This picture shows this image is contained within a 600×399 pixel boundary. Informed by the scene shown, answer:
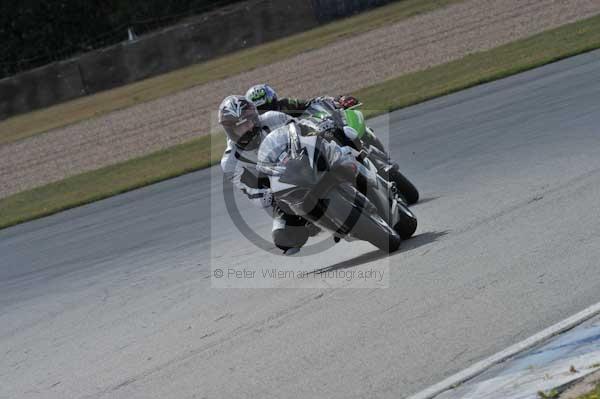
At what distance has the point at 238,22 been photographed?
32.5m

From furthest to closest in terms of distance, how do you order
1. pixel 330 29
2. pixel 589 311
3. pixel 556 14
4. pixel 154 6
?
pixel 154 6
pixel 330 29
pixel 556 14
pixel 589 311

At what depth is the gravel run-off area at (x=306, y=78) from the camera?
849 inches

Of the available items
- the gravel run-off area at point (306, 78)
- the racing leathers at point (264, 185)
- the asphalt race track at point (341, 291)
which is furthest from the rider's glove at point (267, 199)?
the gravel run-off area at point (306, 78)

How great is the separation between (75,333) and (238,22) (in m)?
25.2

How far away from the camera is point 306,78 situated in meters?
23.2

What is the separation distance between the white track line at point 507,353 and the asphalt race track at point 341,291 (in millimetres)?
77

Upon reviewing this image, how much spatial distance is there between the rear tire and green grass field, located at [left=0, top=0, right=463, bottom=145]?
690 inches

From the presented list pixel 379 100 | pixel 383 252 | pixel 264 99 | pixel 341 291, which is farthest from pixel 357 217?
pixel 379 100

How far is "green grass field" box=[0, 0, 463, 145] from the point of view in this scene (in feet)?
92.6

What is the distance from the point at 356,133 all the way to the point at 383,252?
3.87 feet

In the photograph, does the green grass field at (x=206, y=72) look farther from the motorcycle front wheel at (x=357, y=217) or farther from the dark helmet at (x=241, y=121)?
the motorcycle front wheel at (x=357, y=217)

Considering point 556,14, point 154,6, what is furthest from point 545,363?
point 154,6

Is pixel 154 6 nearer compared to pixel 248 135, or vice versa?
pixel 248 135

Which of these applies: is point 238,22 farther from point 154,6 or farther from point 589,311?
point 589,311
